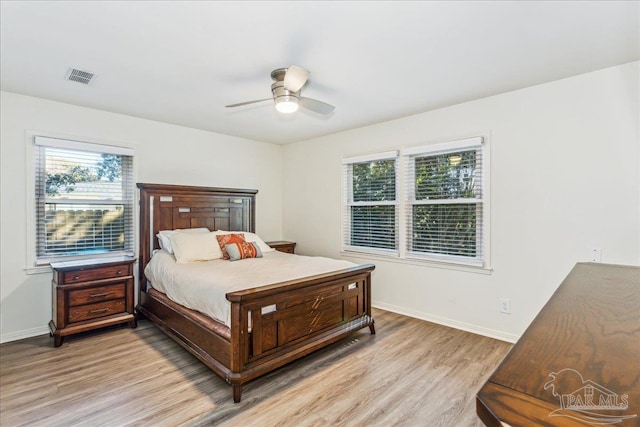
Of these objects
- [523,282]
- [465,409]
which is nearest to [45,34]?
[465,409]

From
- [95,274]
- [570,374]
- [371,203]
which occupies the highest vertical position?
[371,203]

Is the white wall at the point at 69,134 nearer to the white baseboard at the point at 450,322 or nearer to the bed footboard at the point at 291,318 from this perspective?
the bed footboard at the point at 291,318

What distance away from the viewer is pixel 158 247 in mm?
4012

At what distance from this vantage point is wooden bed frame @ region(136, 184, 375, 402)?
228 centimetres

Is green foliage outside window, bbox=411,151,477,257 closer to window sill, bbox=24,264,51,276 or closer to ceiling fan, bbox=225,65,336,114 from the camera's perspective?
ceiling fan, bbox=225,65,336,114

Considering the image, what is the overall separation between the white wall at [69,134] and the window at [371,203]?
165 cm

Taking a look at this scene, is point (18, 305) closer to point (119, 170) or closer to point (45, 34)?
point (119, 170)

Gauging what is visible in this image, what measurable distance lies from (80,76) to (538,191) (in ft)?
13.7

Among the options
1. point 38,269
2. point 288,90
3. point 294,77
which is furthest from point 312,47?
point 38,269

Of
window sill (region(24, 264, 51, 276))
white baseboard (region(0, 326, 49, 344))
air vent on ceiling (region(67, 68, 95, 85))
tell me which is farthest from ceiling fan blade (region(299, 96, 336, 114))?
white baseboard (region(0, 326, 49, 344))

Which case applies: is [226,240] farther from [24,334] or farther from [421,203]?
[421,203]

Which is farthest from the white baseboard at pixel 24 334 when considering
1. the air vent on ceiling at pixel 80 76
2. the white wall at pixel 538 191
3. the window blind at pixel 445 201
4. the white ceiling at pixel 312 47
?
the window blind at pixel 445 201

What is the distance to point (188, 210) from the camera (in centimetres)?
427

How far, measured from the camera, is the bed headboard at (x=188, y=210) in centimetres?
392
